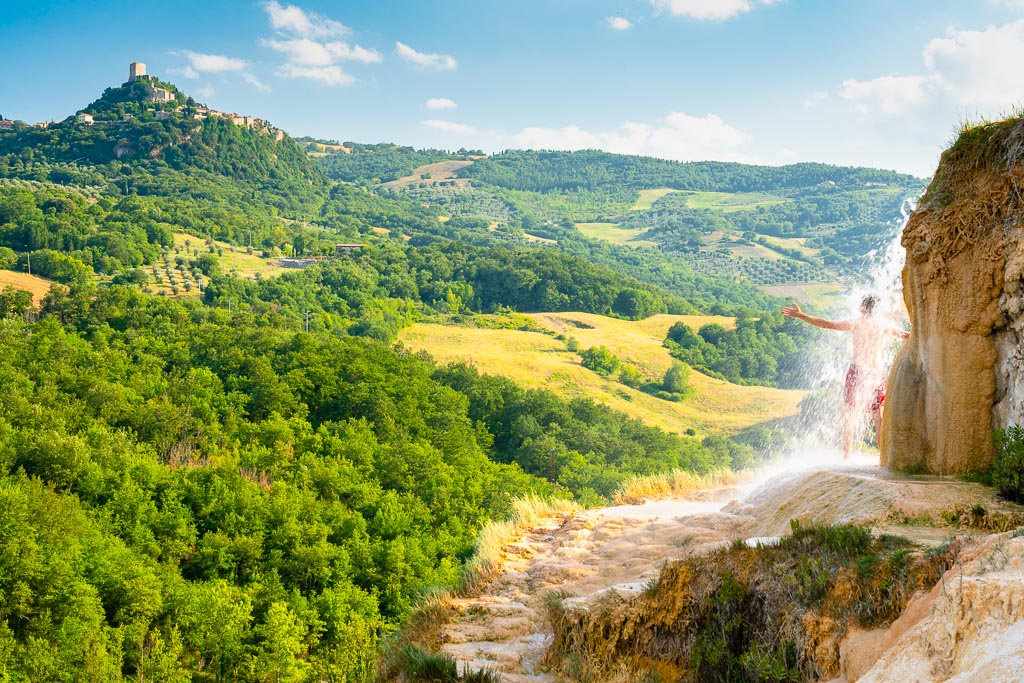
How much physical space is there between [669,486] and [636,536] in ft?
13.8

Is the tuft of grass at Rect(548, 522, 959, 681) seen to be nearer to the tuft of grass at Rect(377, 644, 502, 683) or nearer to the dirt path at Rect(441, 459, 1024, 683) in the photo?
the dirt path at Rect(441, 459, 1024, 683)

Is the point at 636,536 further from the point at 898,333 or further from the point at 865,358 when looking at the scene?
the point at 898,333

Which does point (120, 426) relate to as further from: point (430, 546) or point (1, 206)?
point (1, 206)

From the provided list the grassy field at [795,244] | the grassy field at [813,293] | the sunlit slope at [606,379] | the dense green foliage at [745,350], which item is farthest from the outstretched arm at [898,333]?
the grassy field at [795,244]

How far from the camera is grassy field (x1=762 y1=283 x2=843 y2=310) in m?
120

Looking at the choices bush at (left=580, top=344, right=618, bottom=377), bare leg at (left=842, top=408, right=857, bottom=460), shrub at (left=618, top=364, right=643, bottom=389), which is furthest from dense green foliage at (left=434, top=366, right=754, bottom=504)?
bare leg at (left=842, top=408, right=857, bottom=460)

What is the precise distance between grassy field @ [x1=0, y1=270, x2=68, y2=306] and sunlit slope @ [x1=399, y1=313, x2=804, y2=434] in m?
36.2

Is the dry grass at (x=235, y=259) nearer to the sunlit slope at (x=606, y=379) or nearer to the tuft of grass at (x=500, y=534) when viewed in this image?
the sunlit slope at (x=606, y=379)

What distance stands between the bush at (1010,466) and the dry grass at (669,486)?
6.86 meters

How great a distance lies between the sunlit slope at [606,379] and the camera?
84.1 meters

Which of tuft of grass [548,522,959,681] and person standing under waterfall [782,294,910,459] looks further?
person standing under waterfall [782,294,910,459]

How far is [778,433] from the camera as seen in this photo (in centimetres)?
6744

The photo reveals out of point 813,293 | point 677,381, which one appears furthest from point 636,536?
point 813,293

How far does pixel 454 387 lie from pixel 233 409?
22.4m
